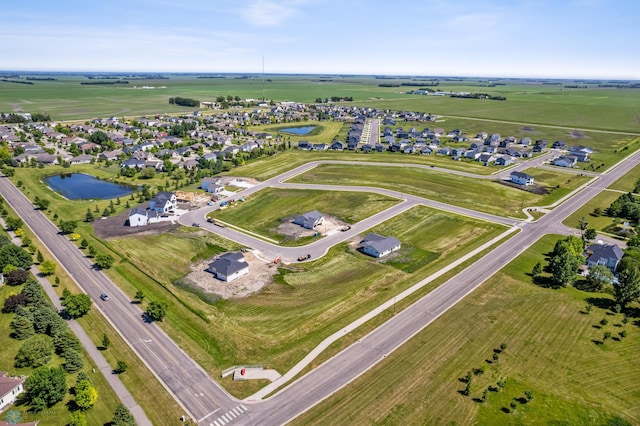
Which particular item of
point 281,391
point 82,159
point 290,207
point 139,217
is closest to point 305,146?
point 290,207

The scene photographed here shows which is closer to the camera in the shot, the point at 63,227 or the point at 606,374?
the point at 606,374

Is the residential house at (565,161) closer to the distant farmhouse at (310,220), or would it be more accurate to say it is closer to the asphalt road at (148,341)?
the distant farmhouse at (310,220)

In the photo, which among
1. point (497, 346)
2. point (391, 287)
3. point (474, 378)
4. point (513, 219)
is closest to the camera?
point (474, 378)

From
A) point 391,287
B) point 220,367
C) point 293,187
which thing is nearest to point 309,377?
point 220,367

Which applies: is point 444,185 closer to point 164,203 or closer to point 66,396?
point 164,203

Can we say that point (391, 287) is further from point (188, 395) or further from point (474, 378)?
point (188, 395)

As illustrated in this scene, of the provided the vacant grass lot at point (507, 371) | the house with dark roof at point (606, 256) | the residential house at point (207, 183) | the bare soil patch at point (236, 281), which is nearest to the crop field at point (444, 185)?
the house with dark roof at point (606, 256)
